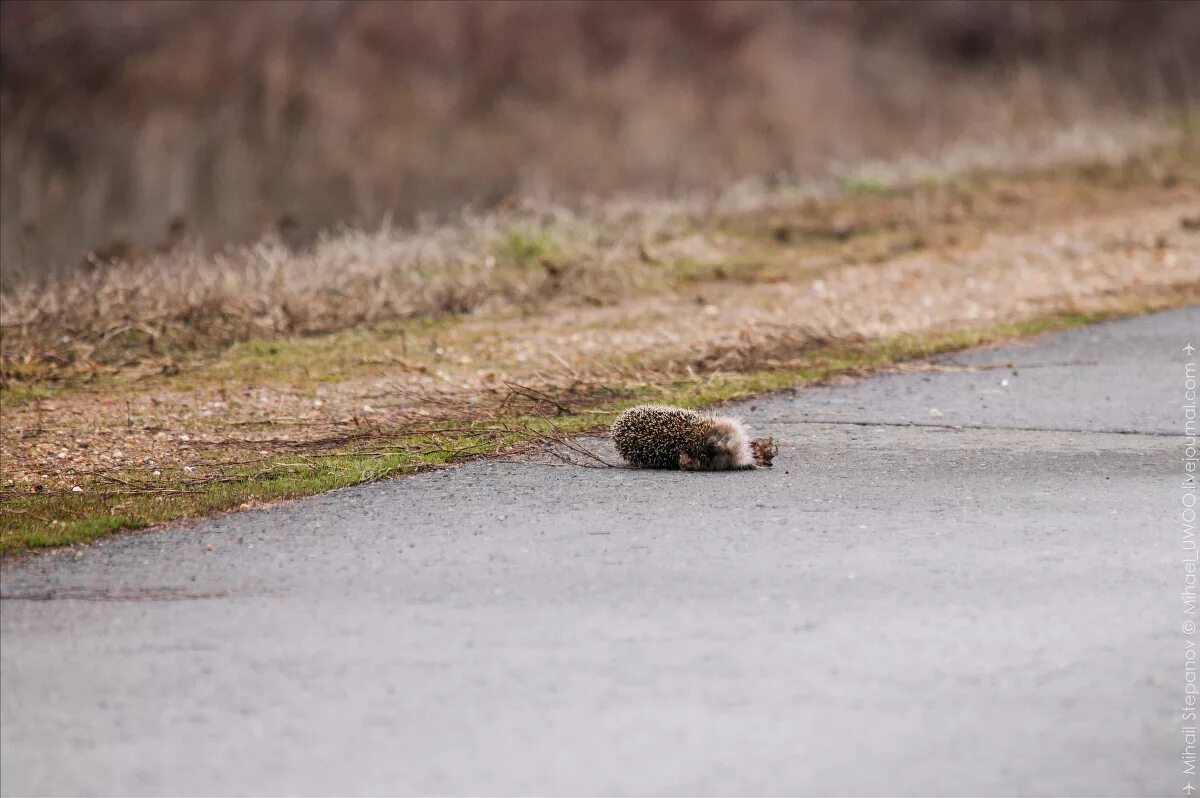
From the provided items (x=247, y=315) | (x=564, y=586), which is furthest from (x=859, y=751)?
(x=247, y=315)

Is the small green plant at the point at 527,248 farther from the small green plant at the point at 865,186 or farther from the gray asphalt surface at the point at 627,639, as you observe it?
the gray asphalt surface at the point at 627,639

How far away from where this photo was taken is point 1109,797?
149 inches

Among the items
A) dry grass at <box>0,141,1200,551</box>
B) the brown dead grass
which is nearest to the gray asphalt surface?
dry grass at <box>0,141,1200,551</box>

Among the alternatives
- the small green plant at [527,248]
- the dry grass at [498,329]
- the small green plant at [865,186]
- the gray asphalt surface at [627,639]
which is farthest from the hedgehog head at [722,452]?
the small green plant at [865,186]

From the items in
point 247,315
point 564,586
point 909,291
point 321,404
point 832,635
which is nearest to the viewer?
point 832,635

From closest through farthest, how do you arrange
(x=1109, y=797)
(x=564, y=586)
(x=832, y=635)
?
1. (x=1109, y=797)
2. (x=832, y=635)
3. (x=564, y=586)

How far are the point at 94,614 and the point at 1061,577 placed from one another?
11.8ft

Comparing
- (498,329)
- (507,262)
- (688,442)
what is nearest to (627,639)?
(688,442)

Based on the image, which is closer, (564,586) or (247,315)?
(564,586)

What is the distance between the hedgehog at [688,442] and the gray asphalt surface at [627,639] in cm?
18

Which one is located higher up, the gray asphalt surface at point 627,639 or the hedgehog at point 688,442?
the hedgehog at point 688,442

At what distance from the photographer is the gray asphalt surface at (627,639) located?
396 cm

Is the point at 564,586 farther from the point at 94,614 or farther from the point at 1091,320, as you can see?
the point at 1091,320

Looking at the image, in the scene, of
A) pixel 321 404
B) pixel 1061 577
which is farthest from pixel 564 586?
pixel 321 404
